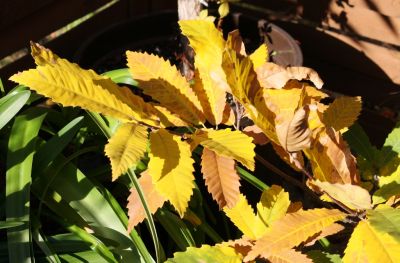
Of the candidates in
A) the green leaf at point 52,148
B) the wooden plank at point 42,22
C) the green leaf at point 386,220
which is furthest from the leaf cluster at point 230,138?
the wooden plank at point 42,22

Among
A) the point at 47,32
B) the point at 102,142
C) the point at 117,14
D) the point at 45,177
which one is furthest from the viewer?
the point at 117,14

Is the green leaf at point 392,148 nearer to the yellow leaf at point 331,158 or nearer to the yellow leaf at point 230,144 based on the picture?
the yellow leaf at point 331,158

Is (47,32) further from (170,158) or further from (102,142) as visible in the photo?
(170,158)

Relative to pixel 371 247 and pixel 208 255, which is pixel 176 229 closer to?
pixel 208 255

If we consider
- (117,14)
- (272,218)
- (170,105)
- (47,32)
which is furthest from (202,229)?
(117,14)

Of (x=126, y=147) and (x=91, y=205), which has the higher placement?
(x=126, y=147)

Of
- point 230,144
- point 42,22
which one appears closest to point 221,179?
point 230,144
